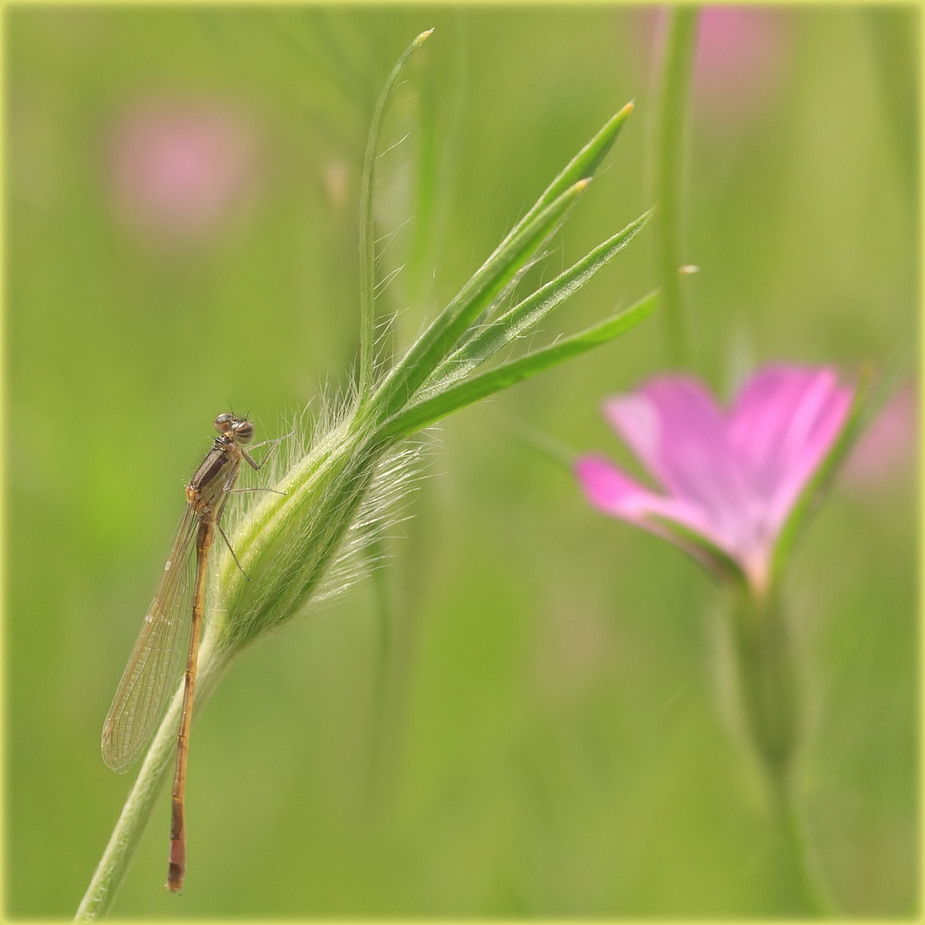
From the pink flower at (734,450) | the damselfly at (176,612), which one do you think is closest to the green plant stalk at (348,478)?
the damselfly at (176,612)

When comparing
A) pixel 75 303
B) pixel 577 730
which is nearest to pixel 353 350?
pixel 577 730

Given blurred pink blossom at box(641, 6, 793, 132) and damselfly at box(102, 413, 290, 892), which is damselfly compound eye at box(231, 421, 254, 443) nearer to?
damselfly at box(102, 413, 290, 892)

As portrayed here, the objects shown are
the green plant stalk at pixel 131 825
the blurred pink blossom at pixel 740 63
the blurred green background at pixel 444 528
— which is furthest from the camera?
the blurred pink blossom at pixel 740 63

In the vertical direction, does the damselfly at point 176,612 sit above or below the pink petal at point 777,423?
below

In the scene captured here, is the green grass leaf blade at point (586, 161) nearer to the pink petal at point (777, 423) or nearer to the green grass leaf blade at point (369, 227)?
the green grass leaf blade at point (369, 227)

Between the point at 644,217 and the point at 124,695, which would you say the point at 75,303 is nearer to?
the point at 124,695

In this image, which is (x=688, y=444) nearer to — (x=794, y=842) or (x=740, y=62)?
(x=794, y=842)
